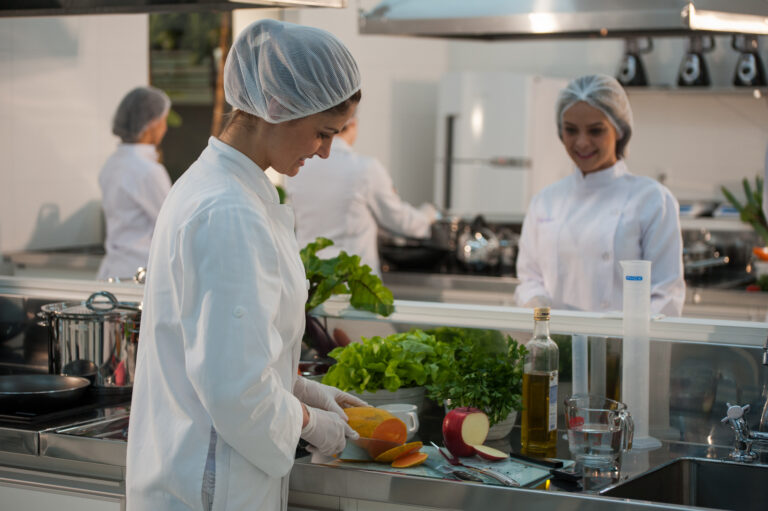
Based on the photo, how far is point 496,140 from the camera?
246 inches

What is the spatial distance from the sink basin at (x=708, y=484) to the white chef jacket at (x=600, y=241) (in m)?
0.83

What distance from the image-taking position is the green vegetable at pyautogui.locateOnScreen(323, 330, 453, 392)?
1.96 m

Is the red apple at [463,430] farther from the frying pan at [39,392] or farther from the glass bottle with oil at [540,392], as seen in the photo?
the frying pan at [39,392]

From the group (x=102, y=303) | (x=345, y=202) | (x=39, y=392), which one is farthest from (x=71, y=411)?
(x=345, y=202)

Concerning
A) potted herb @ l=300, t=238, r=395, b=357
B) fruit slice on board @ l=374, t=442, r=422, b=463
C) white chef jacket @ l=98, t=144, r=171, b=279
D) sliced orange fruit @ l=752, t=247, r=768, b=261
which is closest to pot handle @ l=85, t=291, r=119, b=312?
potted herb @ l=300, t=238, r=395, b=357

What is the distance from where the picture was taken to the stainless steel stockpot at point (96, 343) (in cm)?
221

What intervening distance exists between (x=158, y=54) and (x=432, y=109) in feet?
6.14

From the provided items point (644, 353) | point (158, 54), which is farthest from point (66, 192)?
point (644, 353)

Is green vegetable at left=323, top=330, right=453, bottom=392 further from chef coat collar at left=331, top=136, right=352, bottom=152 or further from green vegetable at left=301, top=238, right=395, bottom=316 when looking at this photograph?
chef coat collar at left=331, top=136, right=352, bottom=152

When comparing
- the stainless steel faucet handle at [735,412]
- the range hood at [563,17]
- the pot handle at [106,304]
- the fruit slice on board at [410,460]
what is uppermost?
the range hood at [563,17]

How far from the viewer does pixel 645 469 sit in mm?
1728

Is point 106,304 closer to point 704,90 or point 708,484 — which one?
point 708,484

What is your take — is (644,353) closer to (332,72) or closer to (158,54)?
(332,72)

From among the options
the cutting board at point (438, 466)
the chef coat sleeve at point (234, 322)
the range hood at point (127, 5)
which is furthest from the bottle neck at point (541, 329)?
the range hood at point (127, 5)
